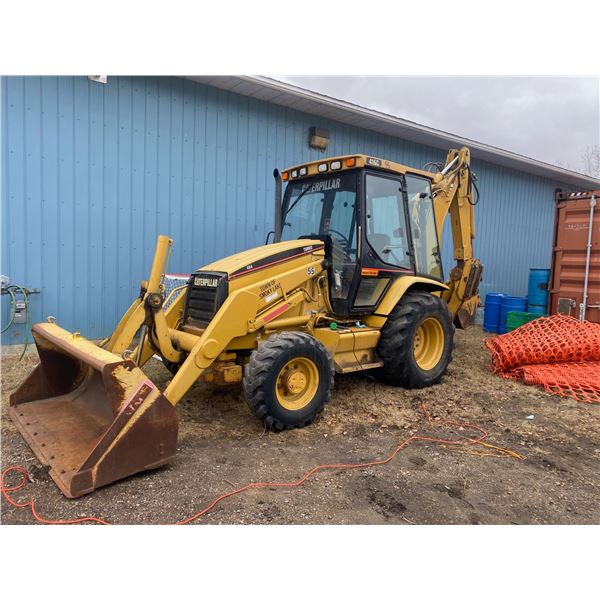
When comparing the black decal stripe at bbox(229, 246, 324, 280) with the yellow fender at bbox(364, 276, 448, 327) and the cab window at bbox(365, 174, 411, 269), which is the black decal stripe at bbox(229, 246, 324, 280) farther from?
the yellow fender at bbox(364, 276, 448, 327)

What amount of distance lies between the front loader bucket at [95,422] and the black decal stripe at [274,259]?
143 centimetres

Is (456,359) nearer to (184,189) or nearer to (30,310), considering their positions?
(184,189)

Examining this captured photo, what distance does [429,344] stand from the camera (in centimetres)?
590

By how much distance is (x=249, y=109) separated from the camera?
7781 mm

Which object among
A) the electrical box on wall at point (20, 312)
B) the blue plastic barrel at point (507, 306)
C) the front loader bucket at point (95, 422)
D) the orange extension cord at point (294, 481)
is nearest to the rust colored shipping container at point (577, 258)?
the blue plastic barrel at point (507, 306)

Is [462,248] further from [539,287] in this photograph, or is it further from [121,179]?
[121,179]

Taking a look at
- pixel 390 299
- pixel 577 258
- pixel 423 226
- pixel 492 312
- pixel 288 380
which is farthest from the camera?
pixel 492 312

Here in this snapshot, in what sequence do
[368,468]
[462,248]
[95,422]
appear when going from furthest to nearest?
[462,248] < [95,422] < [368,468]

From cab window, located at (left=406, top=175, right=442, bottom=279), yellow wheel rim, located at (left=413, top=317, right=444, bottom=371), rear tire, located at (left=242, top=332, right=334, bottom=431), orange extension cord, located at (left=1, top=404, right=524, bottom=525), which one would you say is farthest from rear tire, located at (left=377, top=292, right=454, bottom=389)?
rear tire, located at (left=242, top=332, right=334, bottom=431)

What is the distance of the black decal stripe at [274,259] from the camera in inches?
176

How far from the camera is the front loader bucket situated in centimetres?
306

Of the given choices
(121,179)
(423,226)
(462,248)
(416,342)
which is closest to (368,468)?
(416,342)

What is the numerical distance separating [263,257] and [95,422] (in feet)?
6.81

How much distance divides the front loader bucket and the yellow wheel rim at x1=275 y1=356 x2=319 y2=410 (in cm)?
113
